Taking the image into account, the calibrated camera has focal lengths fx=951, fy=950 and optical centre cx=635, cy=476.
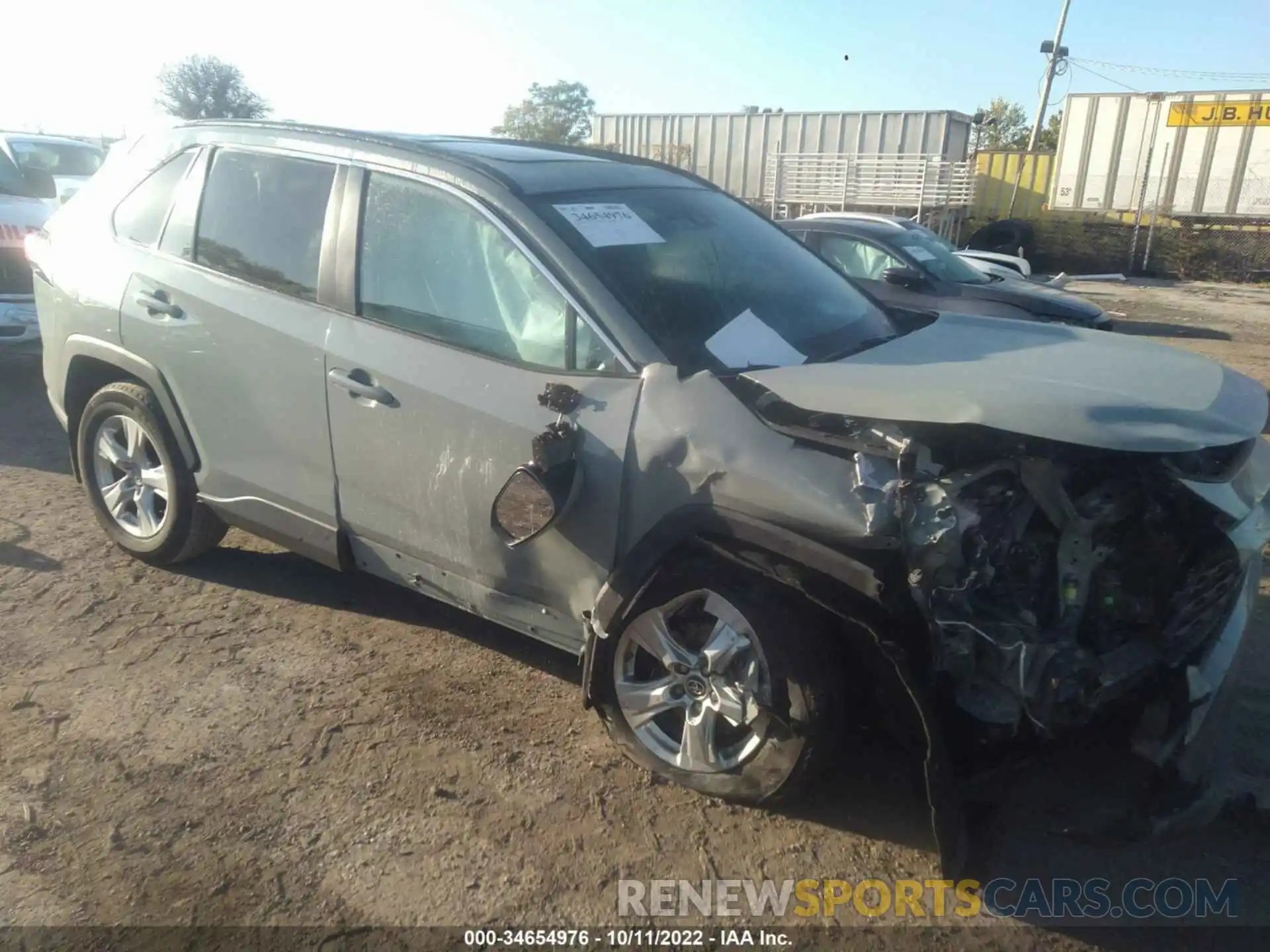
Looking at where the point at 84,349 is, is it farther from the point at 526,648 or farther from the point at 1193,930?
the point at 1193,930

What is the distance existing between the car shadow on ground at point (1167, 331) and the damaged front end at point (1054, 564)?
11.2m

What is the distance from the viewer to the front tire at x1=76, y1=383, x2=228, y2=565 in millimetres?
3994

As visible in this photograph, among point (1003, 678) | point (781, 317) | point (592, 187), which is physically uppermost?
point (592, 187)

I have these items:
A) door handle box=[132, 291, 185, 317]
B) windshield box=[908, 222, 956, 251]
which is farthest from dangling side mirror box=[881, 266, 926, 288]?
door handle box=[132, 291, 185, 317]

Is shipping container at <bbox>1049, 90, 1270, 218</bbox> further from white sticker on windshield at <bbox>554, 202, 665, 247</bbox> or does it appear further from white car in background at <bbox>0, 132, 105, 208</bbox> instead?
white sticker on windshield at <bbox>554, 202, 665, 247</bbox>

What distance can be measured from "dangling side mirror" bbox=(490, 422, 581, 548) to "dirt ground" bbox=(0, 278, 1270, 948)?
0.79 meters

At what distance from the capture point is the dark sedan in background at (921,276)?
8219mm

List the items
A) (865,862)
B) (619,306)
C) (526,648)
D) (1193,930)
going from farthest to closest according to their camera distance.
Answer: (526,648)
(619,306)
(865,862)
(1193,930)

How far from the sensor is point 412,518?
3277mm

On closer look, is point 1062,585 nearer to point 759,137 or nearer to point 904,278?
point 904,278

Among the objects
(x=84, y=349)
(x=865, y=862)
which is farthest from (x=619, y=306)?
(x=84, y=349)

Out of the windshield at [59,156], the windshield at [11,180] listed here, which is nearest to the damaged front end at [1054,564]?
the windshield at [11,180]

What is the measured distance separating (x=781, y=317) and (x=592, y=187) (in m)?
0.81

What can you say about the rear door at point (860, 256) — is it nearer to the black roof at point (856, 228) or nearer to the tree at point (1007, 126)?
the black roof at point (856, 228)
